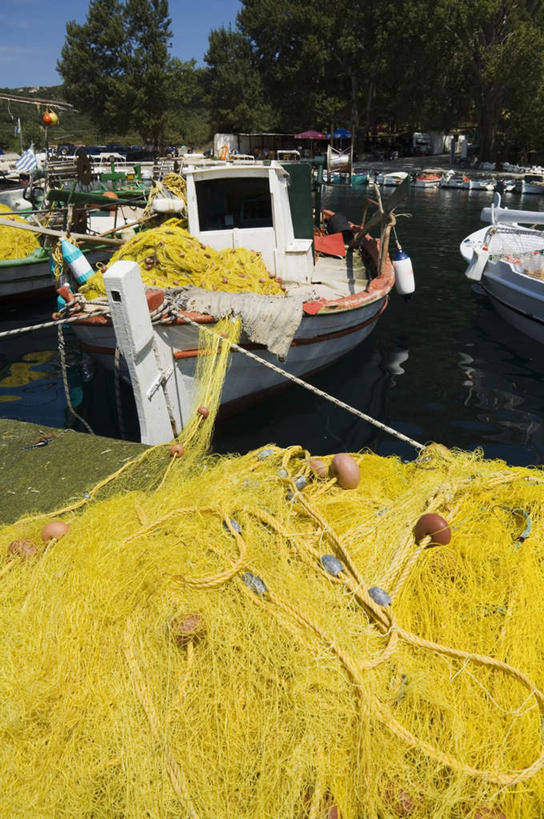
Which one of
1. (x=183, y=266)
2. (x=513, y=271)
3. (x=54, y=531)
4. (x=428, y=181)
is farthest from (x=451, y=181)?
(x=54, y=531)

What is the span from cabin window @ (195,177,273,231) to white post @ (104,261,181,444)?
10.4 ft

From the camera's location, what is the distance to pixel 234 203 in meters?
8.32

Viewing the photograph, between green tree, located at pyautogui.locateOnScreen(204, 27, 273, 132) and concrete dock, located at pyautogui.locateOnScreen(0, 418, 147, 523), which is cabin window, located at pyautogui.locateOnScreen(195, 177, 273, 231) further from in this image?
green tree, located at pyautogui.locateOnScreen(204, 27, 273, 132)

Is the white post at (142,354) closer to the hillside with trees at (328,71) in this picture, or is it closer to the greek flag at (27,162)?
the greek flag at (27,162)

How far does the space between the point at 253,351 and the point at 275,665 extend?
4886 millimetres

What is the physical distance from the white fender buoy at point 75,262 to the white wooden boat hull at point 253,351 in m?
0.71

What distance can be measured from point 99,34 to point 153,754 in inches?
2837

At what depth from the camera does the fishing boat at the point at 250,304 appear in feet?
19.0

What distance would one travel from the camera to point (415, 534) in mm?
2885

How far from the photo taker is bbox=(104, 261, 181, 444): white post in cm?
498

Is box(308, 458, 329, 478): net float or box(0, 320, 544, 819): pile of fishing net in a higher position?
box(308, 458, 329, 478): net float

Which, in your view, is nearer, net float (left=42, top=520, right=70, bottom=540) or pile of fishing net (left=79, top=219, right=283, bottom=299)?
net float (left=42, top=520, right=70, bottom=540)

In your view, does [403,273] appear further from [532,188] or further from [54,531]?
[532,188]

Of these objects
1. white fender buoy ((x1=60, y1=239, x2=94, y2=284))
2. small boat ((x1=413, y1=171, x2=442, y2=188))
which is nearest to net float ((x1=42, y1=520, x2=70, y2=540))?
white fender buoy ((x1=60, y1=239, x2=94, y2=284))
